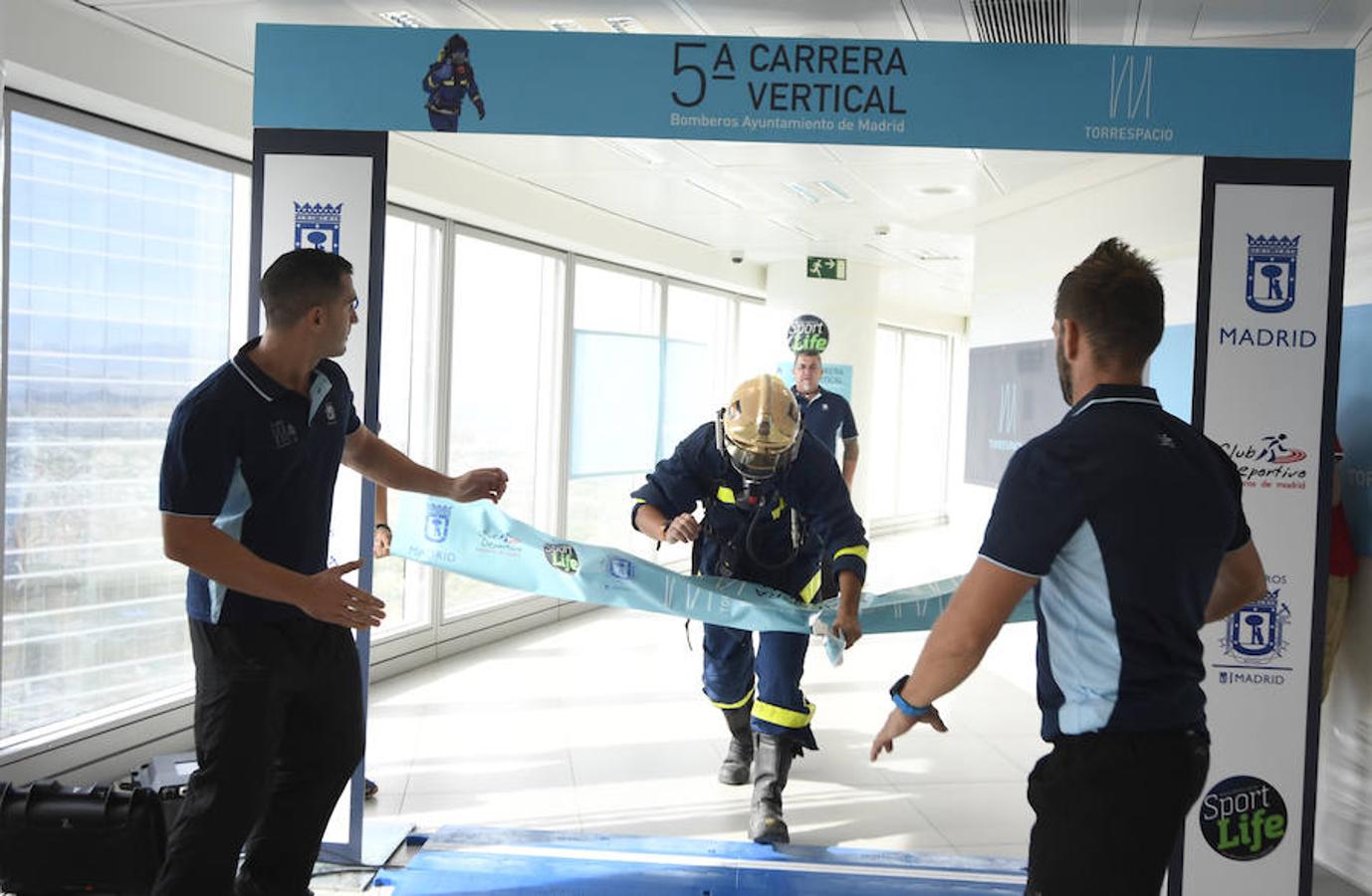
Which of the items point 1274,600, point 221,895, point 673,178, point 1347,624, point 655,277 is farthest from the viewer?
point 655,277

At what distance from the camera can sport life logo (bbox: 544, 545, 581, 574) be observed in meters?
4.19

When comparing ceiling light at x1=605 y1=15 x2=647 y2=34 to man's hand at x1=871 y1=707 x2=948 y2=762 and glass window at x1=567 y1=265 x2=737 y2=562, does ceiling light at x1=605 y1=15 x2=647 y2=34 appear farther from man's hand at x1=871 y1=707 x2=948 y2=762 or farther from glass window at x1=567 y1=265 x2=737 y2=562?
glass window at x1=567 y1=265 x2=737 y2=562

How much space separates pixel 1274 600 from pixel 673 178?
15.0ft

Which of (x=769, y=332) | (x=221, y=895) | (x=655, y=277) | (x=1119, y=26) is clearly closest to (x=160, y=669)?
(x=221, y=895)

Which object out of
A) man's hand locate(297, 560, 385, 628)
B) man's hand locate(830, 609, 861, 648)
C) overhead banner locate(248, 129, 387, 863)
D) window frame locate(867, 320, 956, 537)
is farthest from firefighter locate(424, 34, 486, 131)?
window frame locate(867, 320, 956, 537)

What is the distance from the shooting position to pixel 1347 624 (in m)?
4.43

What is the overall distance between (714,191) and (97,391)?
4.20 m

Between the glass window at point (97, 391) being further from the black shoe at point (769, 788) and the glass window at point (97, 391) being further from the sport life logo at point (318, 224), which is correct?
the black shoe at point (769, 788)

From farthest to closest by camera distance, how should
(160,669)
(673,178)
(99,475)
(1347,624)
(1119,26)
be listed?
(673,178)
(160,669)
(99,475)
(1347,624)
(1119,26)

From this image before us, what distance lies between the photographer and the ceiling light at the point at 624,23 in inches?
170

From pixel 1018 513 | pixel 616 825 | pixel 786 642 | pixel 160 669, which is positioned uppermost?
pixel 1018 513

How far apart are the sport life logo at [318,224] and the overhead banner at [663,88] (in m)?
0.28

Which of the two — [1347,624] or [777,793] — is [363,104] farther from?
[1347,624]

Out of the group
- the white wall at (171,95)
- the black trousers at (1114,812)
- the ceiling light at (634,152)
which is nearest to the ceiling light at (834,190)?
the ceiling light at (634,152)
